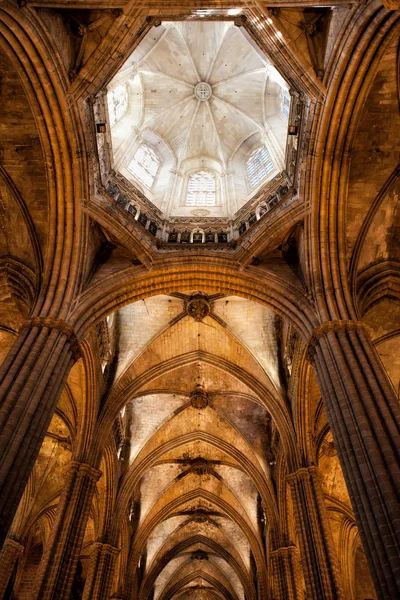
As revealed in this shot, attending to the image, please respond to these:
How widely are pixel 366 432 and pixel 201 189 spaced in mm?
12867

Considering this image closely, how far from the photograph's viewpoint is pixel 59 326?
9586mm

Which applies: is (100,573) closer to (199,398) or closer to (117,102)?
(199,398)

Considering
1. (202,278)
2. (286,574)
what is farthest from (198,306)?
(286,574)

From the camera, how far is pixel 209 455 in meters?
21.2

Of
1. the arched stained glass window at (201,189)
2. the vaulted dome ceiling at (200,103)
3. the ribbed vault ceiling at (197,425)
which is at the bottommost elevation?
the ribbed vault ceiling at (197,425)

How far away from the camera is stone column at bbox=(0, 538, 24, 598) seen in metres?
14.0

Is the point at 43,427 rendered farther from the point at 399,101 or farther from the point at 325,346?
the point at 399,101

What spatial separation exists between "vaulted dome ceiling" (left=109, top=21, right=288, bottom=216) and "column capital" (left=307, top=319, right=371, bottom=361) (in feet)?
28.3

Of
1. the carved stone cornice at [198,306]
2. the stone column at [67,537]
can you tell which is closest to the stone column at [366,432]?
the carved stone cornice at [198,306]

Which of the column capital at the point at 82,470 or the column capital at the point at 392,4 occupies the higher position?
the column capital at the point at 392,4

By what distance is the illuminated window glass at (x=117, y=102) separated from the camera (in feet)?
53.1

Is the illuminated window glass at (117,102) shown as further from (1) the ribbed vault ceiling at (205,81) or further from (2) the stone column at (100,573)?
(2) the stone column at (100,573)

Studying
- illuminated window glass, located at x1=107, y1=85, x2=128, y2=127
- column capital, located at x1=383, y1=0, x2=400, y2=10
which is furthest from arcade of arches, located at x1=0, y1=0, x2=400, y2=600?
illuminated window glass, located at x1=107, y1=85, x2=128, y2=127

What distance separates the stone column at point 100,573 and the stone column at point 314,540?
6790mm
